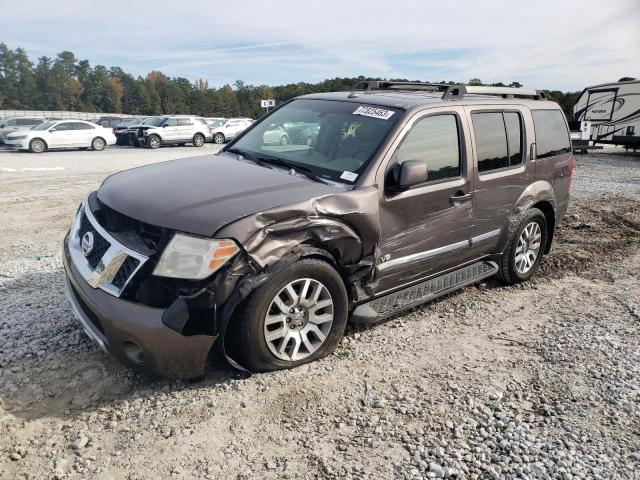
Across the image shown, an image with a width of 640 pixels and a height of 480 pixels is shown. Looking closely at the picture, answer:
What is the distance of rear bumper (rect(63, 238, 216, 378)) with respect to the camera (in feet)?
9.41

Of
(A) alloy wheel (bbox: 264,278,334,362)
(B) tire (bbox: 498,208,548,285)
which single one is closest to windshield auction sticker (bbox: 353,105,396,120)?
(A) alloy wheel (bbox: 264,278,334,362)

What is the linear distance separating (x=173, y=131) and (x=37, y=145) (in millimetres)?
6432

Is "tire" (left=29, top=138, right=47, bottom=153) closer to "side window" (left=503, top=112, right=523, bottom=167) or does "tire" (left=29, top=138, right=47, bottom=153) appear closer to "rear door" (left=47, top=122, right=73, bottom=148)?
"rear door" (left=47, top=122, right=73, bottom=148)

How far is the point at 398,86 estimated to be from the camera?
5.29m

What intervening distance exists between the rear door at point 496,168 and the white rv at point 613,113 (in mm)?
16392

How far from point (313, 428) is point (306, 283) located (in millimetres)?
897

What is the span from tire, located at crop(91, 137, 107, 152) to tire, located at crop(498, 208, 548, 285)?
2201 cm

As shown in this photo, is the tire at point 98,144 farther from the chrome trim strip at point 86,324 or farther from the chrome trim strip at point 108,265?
the chrome trim strip at point 108,265

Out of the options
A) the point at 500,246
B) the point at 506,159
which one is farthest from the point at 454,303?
the point at 506,159

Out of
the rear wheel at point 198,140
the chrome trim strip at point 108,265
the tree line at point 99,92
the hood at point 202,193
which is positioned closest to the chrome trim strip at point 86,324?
the chrome trim strip at point 108,265

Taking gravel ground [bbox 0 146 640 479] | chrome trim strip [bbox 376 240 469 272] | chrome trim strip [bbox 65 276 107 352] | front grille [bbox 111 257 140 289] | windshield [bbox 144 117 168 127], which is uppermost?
windshield [bbox 144 117 168 127]

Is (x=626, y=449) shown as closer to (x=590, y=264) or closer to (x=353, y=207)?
(x=353, y=207)

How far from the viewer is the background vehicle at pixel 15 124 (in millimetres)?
22969

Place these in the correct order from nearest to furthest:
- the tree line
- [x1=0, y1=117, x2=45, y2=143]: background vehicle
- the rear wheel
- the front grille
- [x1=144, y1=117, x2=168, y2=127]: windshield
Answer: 1. the front grille
2. [x1=0, y1=117, x2=45, y2=143]: background vehicle
3. [x1=144, y1=117, x2=168, y2=127]: windshield
4. the rear wheel
5. the tree line
